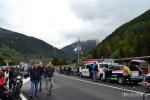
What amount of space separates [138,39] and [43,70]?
423ft

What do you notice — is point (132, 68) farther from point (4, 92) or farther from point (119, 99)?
point (4, 92)

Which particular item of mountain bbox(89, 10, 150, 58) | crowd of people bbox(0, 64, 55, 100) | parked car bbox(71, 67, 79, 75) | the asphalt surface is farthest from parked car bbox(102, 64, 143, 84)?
mountain bbox(89, 10, 150, 58)

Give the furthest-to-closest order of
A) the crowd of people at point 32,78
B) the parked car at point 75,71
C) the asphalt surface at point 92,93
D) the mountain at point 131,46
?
the mountain at point 131,46, the parked car at point 75,71, the asphalt surface at point 92,93, the crowd of people at point 32,78

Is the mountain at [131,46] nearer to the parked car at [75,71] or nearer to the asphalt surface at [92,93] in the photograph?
the parked car at [75,71]

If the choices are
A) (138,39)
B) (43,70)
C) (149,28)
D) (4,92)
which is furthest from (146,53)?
(4,92)

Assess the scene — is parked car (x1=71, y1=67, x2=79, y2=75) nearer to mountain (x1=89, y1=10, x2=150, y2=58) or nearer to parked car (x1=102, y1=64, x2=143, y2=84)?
parked car (x1=102, y1=64, x2=143, y2=84)

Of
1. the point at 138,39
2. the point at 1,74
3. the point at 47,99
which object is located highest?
the point at 138,39

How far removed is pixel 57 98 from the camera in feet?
59.5

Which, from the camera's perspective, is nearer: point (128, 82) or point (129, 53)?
point (128, 82)

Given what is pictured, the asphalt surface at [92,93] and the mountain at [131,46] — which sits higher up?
the mountain at [131,46]

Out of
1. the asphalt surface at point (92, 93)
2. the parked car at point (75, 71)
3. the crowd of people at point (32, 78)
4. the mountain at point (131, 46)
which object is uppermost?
the mountain at point (131, 46)

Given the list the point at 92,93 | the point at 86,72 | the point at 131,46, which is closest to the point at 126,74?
the point at 92,93

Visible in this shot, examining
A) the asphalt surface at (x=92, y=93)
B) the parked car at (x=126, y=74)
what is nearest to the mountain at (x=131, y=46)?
the parked car at (x=126, y=74)

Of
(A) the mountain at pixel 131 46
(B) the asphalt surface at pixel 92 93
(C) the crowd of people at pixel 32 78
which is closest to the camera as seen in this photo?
(C) the crowd of people at pixel 32 78
